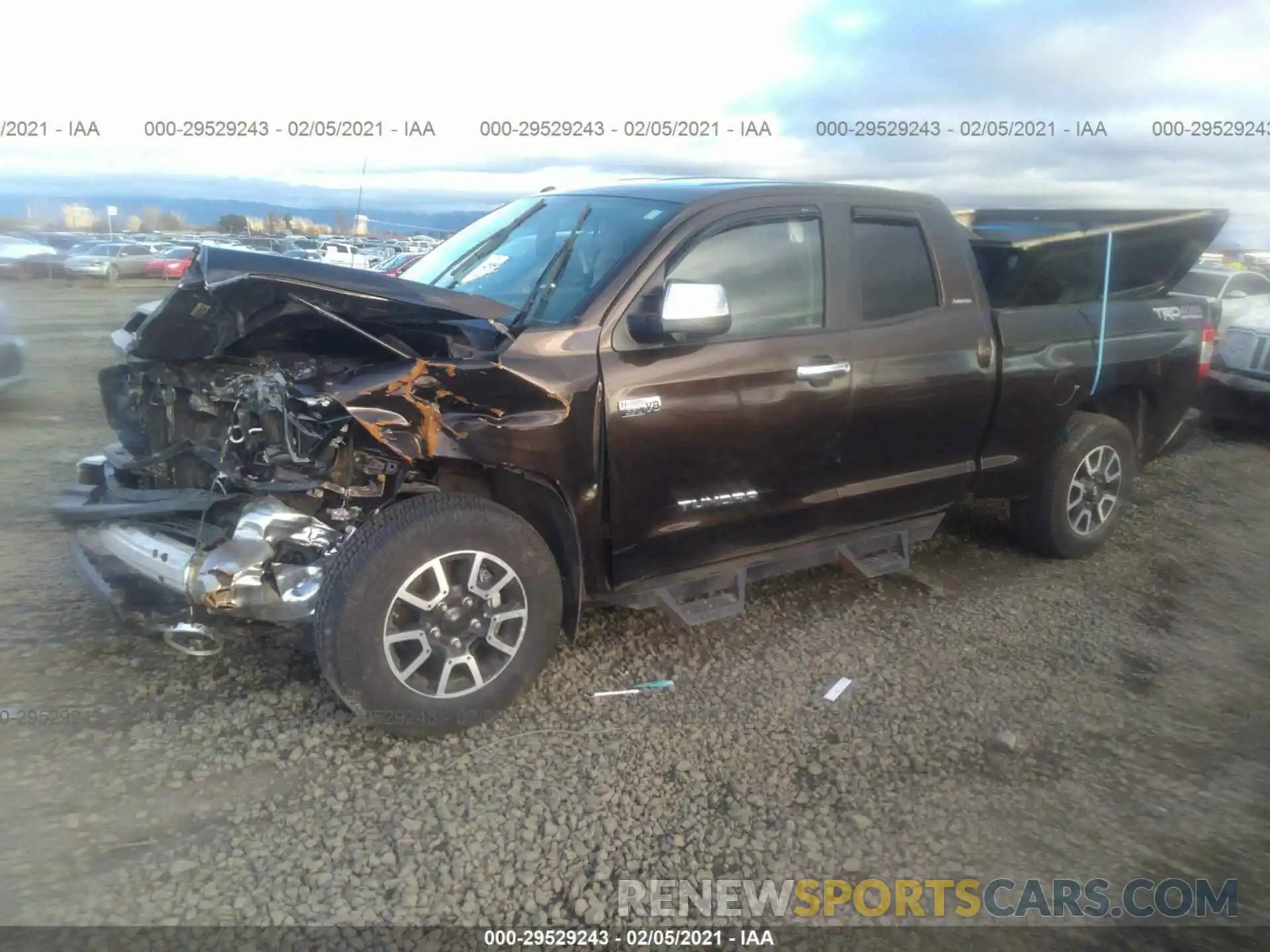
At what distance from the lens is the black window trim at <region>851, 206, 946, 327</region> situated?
425cm

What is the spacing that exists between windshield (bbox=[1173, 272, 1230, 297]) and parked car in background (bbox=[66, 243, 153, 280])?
15590mm

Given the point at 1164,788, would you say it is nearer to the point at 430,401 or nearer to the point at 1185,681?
the point at 1185,681

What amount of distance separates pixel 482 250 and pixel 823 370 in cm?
163

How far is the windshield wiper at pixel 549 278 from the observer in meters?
3.75

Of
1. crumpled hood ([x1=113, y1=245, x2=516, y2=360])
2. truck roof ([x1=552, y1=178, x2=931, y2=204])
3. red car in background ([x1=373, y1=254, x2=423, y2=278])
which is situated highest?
truck roof ([x1=552, y1=178, x2=931, y2=204])

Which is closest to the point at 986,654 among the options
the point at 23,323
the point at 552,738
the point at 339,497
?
the point at 552,738

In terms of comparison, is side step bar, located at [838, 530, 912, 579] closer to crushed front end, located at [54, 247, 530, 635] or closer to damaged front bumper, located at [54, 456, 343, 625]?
crushed front end, located at [54, 247, 530, 635]

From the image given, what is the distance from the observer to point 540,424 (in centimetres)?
339

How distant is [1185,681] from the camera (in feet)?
13.6

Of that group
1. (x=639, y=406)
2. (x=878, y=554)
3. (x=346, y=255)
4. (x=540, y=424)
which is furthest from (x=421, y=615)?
(x=346, y=255)

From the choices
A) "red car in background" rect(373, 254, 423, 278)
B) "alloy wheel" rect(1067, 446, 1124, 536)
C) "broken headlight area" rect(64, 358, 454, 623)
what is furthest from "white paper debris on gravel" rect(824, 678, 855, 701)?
"red car in background" rect(373, 254, 423, 278)

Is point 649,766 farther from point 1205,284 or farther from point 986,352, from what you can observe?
point 1205,284

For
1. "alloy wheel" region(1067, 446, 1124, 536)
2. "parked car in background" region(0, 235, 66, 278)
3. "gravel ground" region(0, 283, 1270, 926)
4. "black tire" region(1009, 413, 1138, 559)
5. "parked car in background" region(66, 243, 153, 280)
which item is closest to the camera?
"gravel ground" region(0, 283, 1270, 926)

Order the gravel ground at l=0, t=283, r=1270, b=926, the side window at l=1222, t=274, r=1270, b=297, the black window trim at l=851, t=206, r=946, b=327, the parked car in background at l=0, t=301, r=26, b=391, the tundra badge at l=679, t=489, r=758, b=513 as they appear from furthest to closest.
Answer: the side window at l=1222, t=274, r=1270, b=297 < the parked car in background at l=0, t=301, r=26, b=391 < the black window trim at l=851, t=206, r=946, b=327 < the tundra badge at l=679, t=489, r=758, b=513 < the gravel ground at l=0, t=283, r=1270, b=926
